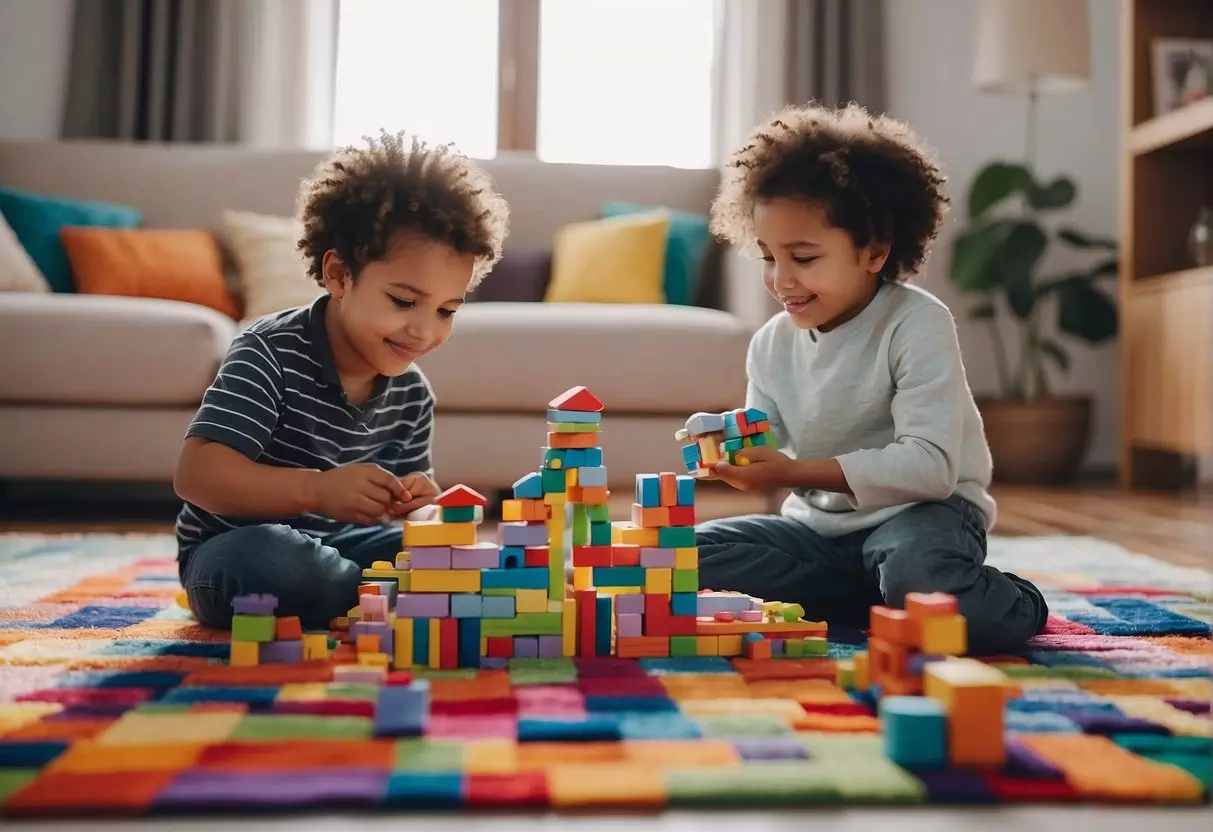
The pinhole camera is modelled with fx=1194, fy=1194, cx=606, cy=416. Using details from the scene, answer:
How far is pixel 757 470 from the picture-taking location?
4.33 feet

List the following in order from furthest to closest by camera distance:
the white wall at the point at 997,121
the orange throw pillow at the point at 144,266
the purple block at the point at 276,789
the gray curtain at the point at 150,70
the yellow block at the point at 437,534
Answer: the white wall at the point at 997,121 < the gray curtain at the point at 150,70 < the orange throw pillow at the point at 144,266 < the yellow block at the point at 437,534 < the purple block at the point at 276,789

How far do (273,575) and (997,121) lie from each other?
3.53m

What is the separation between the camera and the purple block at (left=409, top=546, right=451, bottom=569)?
3.78ft

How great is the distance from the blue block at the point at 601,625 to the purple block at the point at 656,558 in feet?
0.20

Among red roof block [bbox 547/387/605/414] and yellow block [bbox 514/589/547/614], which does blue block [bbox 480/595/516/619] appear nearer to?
yellow block [bbox 514/589/547/614]

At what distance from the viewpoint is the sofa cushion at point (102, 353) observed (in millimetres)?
2475

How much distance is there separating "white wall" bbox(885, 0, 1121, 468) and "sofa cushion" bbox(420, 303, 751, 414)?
1.77 m

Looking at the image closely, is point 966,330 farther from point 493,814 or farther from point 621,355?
point 493,814

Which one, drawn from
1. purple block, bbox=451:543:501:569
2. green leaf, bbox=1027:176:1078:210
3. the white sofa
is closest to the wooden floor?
the white sofa

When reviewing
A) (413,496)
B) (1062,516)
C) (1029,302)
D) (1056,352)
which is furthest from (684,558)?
(1056,352)

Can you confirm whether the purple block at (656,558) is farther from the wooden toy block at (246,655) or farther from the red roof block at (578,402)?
the wooden toy block at (246,655)

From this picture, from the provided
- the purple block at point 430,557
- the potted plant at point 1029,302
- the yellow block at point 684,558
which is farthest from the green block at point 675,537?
the potted plant at point 1029,302

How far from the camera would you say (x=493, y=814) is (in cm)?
77

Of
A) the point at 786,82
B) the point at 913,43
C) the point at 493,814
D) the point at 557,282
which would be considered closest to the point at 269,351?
the point at 493,814
